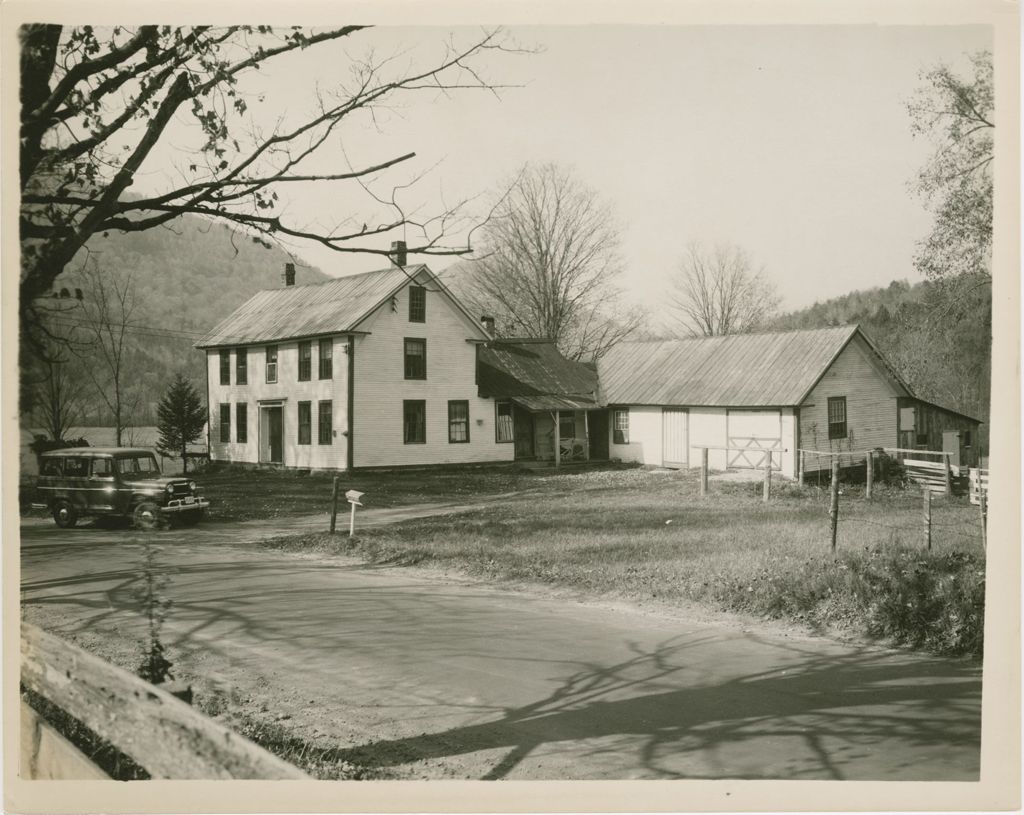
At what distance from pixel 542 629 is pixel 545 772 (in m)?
2.32

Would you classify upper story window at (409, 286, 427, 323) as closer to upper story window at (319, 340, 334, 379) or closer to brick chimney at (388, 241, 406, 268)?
upper story window at (319, 340, 334, 379)

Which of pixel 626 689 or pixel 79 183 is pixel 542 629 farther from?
pixel 79 183

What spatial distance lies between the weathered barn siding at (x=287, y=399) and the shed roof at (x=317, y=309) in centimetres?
44

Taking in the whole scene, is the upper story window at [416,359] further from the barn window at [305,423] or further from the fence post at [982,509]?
the fence post at [982,509]

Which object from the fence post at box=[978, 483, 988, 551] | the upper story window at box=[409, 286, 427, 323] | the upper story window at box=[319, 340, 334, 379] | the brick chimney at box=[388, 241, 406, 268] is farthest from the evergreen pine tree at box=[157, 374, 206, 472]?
the upper story window at box=[409, 286, 427, 323]

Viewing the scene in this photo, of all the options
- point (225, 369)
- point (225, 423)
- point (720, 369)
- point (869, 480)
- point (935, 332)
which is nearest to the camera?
point (935, 332)

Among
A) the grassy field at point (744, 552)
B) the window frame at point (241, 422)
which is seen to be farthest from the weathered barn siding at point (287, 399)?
the grassy field at point (744, 552)

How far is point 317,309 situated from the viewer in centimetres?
1625

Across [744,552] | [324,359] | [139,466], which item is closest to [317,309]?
[324,359]

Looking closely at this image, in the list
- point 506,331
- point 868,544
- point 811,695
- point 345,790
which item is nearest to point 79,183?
point 345,790

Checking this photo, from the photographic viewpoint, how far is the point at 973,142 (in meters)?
5.31

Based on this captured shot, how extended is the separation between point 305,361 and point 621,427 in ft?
32.2

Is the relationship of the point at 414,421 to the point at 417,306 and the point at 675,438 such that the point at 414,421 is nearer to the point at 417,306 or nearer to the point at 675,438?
the point at 417,306

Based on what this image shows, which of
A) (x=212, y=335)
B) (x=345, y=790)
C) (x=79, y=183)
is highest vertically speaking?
(x=79, y=183)
